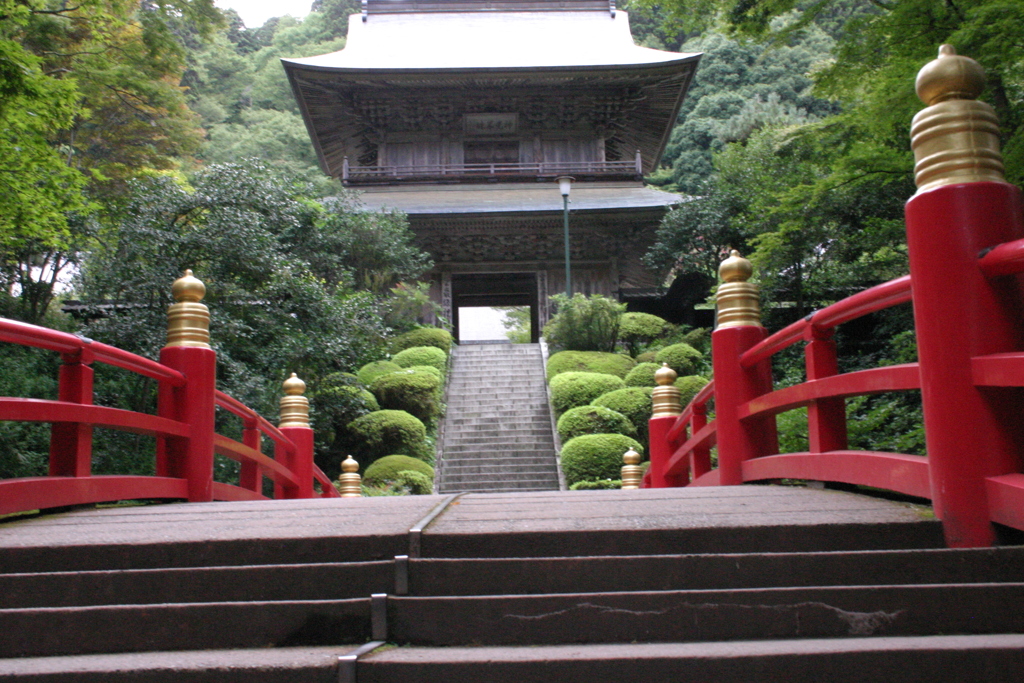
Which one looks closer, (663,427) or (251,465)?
(251,465)

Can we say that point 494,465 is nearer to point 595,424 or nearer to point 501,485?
point 501,485

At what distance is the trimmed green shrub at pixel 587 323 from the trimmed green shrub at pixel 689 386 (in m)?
3.30

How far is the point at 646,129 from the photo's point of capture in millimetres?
23422

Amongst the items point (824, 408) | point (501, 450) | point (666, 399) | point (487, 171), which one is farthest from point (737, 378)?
point (487, 171)

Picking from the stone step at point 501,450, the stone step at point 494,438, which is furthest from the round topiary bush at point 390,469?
the stone step at point 494,438

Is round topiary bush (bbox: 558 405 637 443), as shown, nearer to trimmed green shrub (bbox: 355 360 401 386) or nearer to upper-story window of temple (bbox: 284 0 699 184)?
trimmed green shrub (bbox: 355 360 401 386)

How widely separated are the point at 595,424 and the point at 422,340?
223 inches

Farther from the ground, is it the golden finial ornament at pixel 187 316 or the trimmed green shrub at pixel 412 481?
the golden finial ornament at pixel 187 316

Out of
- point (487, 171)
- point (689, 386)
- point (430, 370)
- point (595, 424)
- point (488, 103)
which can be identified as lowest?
point (595, 424)

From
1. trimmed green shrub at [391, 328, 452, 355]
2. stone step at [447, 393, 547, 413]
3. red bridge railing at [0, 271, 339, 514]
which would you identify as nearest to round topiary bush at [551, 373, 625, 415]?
stone step at [447, 393, 547, 413]

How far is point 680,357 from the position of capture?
14.5 metres

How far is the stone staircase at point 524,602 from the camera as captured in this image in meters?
1.87

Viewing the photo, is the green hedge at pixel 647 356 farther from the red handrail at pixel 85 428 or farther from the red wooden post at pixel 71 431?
the red wooden post at pixel 71 431

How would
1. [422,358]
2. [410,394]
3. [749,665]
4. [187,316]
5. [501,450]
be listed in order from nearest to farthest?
[749,665] → [187,316] → [501,450] → [410,394] → [422,358]
